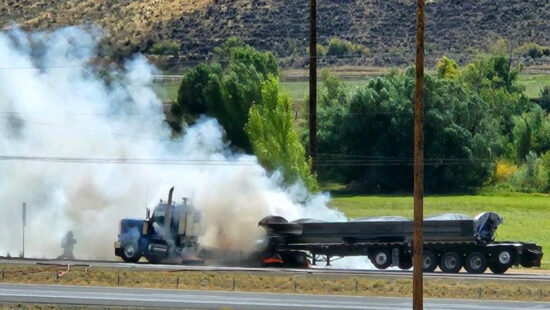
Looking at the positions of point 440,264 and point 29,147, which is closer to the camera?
point 440,264

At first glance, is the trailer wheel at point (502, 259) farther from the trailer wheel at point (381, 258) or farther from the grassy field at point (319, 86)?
the grassy field at point (319, 86)

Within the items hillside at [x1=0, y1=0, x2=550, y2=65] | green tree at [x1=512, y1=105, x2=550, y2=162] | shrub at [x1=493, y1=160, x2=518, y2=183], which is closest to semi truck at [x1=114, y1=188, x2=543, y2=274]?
shrub at [x1=493, y1=160, x2=518, y2=183]

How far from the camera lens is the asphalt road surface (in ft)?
157

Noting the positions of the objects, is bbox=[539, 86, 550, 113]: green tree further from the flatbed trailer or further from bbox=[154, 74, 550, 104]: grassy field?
the flatbed trailer

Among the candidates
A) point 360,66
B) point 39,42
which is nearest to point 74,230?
point 39,42

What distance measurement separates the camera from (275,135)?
7950 centimetres

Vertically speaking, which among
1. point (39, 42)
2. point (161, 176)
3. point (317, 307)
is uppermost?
point (39, 42)

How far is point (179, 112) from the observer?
103 meters

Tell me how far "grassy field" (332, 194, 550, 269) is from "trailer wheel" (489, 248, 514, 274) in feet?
64.3

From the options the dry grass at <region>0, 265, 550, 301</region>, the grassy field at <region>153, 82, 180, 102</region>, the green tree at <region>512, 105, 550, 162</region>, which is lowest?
the dry grass at <region>0, 265, 550, 301</region>

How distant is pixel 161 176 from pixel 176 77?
56.4 m

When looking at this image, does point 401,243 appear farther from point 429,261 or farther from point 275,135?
point 275,135

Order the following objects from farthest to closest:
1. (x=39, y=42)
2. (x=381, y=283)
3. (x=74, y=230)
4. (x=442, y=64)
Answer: (x=442, y=64)
(x=39, y=42)
(x=74, y=230)
(x=381, y=283)

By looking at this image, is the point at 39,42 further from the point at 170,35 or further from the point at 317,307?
the point at 170,35
